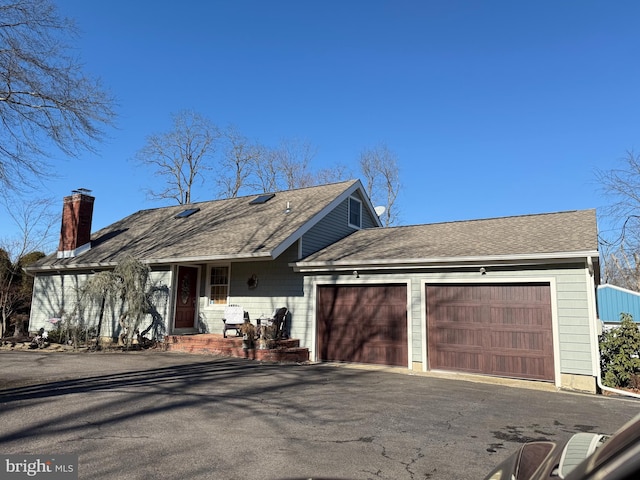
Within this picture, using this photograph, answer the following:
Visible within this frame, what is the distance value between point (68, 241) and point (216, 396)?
1401 cm

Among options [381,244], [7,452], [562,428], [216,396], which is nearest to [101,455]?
[7,452]

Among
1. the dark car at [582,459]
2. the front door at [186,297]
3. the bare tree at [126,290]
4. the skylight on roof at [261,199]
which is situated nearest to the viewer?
the dark car at [582,459]

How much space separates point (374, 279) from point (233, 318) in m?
4.59

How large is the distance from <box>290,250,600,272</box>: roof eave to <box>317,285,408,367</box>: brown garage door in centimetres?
61

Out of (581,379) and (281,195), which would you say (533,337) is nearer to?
(581,379)

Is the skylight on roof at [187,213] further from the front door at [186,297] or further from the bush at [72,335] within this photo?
the bush at [72,335]

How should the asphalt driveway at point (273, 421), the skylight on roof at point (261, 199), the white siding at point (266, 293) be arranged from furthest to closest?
the skylight on roof at point (261, 199) → the white siding at point (266, 293) → the asphalt driveway at point (273, 421)

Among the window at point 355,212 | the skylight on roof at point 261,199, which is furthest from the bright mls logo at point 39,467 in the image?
the skylight on roof at point 261,199

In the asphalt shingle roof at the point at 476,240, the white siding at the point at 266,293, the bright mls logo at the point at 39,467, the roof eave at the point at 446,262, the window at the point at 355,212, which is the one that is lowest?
the bright mls logo at the point at 39,467

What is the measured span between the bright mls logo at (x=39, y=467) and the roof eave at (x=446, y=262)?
A: 860cm

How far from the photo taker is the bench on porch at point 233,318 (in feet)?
44.2

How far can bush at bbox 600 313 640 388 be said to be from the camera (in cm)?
934

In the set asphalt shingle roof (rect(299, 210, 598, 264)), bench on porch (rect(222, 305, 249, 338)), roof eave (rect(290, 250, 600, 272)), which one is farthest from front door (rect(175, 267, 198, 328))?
asphalt shingle roof (rect(299, 210, 598, 264))

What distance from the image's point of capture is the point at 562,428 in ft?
19.9
